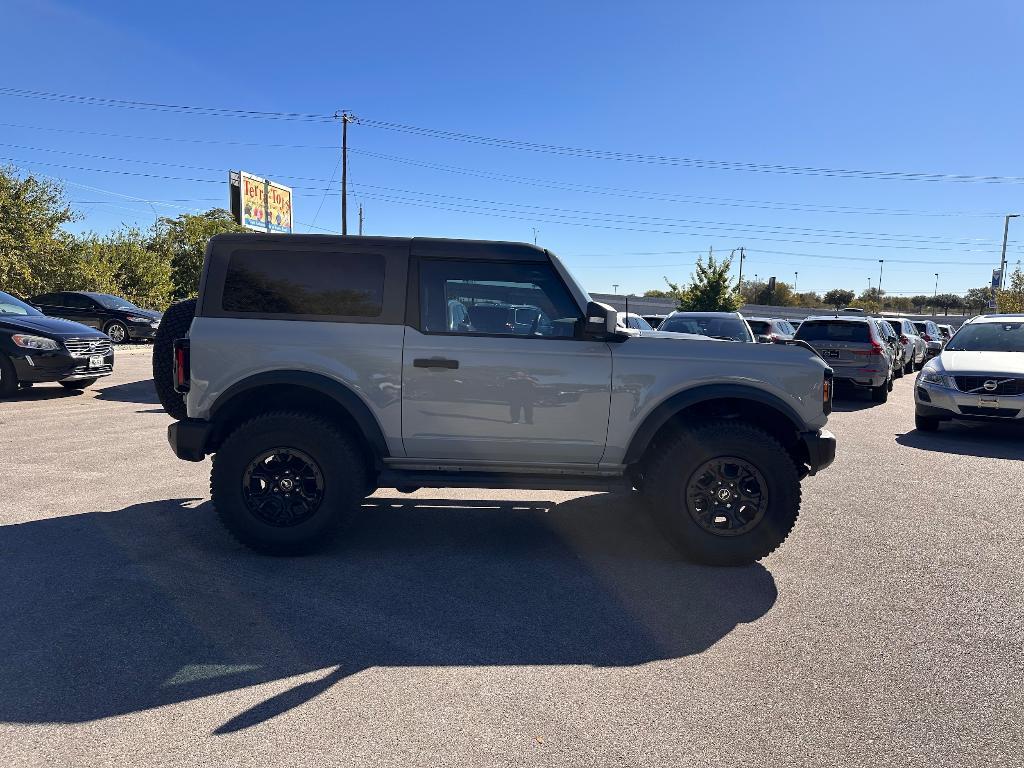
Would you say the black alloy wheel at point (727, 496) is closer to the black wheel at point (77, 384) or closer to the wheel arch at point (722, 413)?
the wheel arch at point (722, 413)

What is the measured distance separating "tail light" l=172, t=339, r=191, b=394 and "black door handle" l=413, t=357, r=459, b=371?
147 cm

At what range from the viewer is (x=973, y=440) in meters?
9.48

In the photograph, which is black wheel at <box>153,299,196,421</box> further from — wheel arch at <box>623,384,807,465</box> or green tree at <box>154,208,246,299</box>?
green tree at <box>154,208,246,299</box>

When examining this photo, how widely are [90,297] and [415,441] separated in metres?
19.2

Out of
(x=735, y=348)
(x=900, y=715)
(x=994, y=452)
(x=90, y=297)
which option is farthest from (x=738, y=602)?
(x=90, y=297)

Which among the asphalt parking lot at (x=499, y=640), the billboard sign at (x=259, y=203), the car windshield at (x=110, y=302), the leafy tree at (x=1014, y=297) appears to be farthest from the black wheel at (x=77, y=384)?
the leafy tree at (x=1014, y=297)

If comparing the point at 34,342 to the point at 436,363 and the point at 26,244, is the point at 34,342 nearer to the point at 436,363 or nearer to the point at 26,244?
the point at 436,363

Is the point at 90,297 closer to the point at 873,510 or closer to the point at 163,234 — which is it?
the point at 873,510

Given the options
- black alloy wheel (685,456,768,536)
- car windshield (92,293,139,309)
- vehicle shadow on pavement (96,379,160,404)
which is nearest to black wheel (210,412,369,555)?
black alloy wheel (685,456,768,536)

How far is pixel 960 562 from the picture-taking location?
464 cm

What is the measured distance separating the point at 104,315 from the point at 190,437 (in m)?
18.2

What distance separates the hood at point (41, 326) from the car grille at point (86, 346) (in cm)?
9

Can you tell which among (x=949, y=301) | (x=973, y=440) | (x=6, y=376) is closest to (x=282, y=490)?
(x=6, y=376)

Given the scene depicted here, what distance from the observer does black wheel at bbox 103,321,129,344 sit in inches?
778
